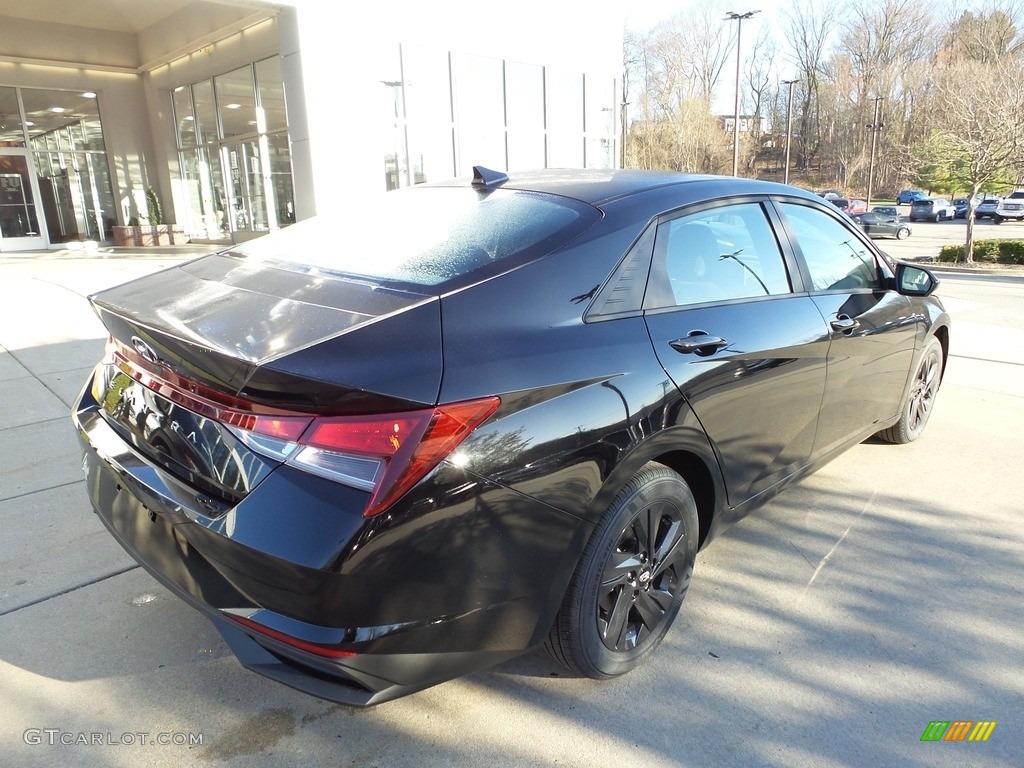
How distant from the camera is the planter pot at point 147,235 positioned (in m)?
19.9

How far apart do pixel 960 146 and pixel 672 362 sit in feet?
65.1

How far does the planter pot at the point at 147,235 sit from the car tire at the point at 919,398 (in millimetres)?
20174

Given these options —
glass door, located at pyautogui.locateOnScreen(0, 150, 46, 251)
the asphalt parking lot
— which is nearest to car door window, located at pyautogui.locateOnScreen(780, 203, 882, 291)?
the asphalt parking lot

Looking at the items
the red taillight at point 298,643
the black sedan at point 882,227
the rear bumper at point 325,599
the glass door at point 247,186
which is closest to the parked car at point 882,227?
the black sedan at point 882,227

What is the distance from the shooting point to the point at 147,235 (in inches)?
781

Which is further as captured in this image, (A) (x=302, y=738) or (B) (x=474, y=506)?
(A) (x=302, y=738)

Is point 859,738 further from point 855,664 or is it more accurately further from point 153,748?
point 153,748

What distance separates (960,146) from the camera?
1786 centimetres

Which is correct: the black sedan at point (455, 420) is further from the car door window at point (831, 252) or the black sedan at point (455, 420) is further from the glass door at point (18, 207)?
the glass door at point (18, 207)

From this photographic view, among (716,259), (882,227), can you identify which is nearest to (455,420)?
(716,259)

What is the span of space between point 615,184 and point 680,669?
5.95ft

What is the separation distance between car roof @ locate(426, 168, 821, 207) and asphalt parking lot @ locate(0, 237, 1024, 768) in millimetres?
1627

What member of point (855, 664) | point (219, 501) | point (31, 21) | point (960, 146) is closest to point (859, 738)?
point (855, 664)

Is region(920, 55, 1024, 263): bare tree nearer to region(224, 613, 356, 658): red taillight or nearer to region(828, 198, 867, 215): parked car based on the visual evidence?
region(828, 198, 867, 215): parked car
